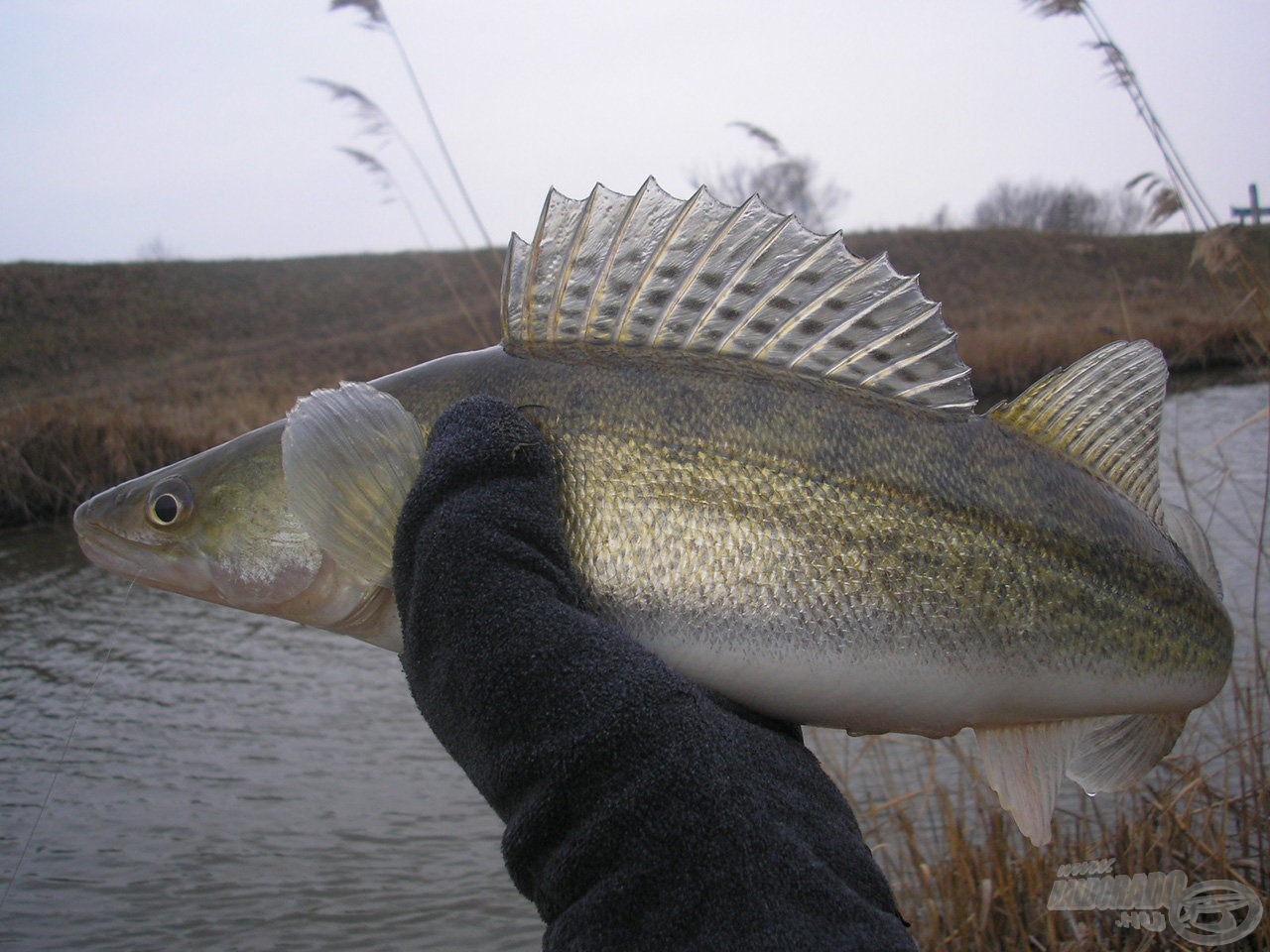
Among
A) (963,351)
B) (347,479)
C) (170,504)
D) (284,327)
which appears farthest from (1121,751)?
(284,327)

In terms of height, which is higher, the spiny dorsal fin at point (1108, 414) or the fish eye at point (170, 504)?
the fish eye at point (170, 504)

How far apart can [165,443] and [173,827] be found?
27.6ft

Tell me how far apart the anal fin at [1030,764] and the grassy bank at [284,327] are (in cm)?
268

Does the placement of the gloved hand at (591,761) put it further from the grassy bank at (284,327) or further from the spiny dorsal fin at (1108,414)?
the grassy bank at (284,327)

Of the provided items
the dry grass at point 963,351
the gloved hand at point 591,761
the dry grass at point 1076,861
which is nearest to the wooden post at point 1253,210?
the dry grass at point 963,351

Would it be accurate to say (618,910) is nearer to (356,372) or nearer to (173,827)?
(173,827)

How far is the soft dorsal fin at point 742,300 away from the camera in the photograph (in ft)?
6.05

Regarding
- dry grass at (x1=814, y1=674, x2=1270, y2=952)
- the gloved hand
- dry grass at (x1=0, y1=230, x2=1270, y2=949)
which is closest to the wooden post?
dry grass at (x1=0, y1=230, x2=1270, y2=949)

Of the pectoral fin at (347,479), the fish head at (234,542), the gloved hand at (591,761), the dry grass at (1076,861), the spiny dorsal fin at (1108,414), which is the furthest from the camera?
the dry grass at (1076,861)

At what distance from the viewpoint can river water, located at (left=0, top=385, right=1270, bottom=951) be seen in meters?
4.94

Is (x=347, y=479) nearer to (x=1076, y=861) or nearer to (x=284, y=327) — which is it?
(x=1076, y=861)

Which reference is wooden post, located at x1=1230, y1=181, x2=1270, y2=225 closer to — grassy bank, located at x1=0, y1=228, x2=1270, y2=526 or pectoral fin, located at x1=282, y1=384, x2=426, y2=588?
grassy bank, located at x1=0, y1=228, x2=1270, y2=526

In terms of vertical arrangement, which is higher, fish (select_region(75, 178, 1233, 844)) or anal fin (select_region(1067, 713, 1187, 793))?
fish (select_region(75, 178, 1233, 844))

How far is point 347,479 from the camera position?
165cm
